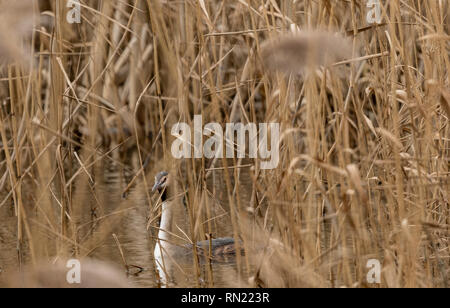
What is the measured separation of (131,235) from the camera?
17.4 ft

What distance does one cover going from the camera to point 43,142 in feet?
11.7

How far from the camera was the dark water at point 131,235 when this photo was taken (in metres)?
4.04

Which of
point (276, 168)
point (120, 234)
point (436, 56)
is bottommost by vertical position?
point (120, 234)

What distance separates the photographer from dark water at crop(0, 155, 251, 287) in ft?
13.3

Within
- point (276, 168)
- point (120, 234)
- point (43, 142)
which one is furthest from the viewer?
point (120, 234)

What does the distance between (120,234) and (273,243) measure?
2.57 m

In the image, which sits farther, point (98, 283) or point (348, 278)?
point (348, 278)
